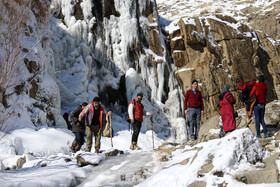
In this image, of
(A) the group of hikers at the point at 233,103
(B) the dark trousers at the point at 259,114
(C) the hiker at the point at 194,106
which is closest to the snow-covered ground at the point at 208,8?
(C) the hiker at the point at 194,106

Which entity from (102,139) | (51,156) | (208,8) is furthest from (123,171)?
(208,8)

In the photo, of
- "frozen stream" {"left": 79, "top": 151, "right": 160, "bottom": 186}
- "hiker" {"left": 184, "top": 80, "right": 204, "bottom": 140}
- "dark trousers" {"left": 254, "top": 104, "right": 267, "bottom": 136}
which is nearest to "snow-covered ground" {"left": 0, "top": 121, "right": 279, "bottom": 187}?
"frozen stream" {"left": 79, "top": 151, "right": 160, "bottom": 186}

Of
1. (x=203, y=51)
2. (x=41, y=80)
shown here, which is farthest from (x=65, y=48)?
(x=203, y=51)

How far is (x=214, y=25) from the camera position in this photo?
19.1 metres

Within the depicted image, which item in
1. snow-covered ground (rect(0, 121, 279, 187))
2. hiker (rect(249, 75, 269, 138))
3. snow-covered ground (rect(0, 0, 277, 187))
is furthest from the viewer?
hiker (rect(249, 75, 269, 138))

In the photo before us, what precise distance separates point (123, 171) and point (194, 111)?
2750mm

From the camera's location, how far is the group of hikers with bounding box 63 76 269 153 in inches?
216

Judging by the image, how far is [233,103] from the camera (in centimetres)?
549

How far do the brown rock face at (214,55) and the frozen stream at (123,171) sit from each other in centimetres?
1279

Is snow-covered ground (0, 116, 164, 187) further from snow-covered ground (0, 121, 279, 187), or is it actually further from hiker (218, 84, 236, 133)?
hiker (218, 84, 236, 133)

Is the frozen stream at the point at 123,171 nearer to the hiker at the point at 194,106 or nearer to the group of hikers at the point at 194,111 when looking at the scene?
the group of hikers at the point at 194,111

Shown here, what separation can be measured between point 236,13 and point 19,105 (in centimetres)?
2700

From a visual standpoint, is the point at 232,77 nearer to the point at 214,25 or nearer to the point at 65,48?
the point at 214,25

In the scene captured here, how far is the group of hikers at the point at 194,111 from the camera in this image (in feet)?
18.0
